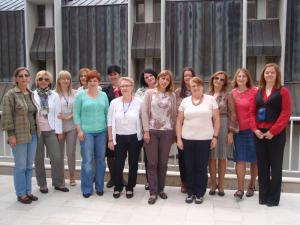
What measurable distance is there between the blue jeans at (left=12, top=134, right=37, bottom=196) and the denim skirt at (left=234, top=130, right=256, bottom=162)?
2777mm

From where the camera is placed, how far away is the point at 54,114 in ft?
16.2

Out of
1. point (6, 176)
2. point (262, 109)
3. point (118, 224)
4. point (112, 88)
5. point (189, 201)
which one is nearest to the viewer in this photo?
point (118, 224)

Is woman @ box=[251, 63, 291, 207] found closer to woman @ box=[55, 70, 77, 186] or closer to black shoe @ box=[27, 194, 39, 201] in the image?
woman @ box=[55, 70, 77, 186]

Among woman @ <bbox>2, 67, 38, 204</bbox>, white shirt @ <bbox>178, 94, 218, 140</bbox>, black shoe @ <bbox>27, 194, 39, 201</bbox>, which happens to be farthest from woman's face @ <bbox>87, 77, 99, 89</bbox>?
black shoe @ <bbox>27, 194, 39, 201</bbox>

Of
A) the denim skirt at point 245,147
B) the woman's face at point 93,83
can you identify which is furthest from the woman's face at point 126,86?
the denim skirt at point 245,147

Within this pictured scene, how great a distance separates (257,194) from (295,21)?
11998 mm

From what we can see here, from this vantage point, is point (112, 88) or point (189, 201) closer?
point (189, 201)

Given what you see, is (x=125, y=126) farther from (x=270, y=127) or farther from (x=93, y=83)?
(x=270, y=127)

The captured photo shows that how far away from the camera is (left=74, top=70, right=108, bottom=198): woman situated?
4.78 meters

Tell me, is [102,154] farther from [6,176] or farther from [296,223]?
[296,223]

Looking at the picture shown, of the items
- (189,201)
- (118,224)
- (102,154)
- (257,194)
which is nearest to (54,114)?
(102,154)

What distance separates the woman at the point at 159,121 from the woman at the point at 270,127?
1.08 metres

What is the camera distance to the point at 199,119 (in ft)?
14.6

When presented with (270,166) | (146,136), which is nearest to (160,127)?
(146,136)
